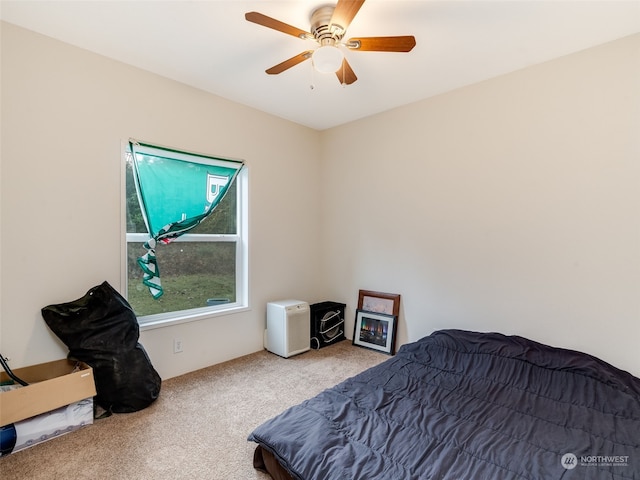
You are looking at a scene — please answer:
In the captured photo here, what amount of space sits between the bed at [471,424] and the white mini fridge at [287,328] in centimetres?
118

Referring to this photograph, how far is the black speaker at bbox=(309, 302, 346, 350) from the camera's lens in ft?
11.5

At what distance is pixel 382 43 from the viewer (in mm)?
1812

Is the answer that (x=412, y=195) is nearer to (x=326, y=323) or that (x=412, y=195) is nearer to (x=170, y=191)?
(x=326, y=323)

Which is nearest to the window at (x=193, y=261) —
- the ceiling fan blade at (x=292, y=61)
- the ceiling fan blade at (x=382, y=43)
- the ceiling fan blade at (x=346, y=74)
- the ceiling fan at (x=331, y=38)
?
the ceiling fan blade at (x=292, y=61)

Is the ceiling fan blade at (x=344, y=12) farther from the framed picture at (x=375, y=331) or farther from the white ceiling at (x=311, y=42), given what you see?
the framed picture at (x=375, y=331)

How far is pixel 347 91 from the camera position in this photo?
294cm

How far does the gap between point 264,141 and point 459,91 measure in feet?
6.41

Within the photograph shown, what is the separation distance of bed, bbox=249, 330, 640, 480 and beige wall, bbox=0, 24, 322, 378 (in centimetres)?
159

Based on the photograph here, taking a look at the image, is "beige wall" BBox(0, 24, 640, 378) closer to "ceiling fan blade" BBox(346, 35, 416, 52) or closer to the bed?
the bed

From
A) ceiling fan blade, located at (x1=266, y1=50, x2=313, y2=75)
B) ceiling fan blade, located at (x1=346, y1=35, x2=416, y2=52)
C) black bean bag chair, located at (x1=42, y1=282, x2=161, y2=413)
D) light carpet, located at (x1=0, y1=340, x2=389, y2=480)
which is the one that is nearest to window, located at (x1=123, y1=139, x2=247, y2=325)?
black bean bag chair, located at (x1=42, y1=282, x2=161, y2=413)

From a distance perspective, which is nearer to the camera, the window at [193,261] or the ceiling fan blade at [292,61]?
the ceiling fan blade at [292,61]

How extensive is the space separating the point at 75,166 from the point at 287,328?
86.4 inches

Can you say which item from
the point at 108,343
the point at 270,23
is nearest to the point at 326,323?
the point at 108,343

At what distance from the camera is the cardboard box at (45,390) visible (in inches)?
68.3
